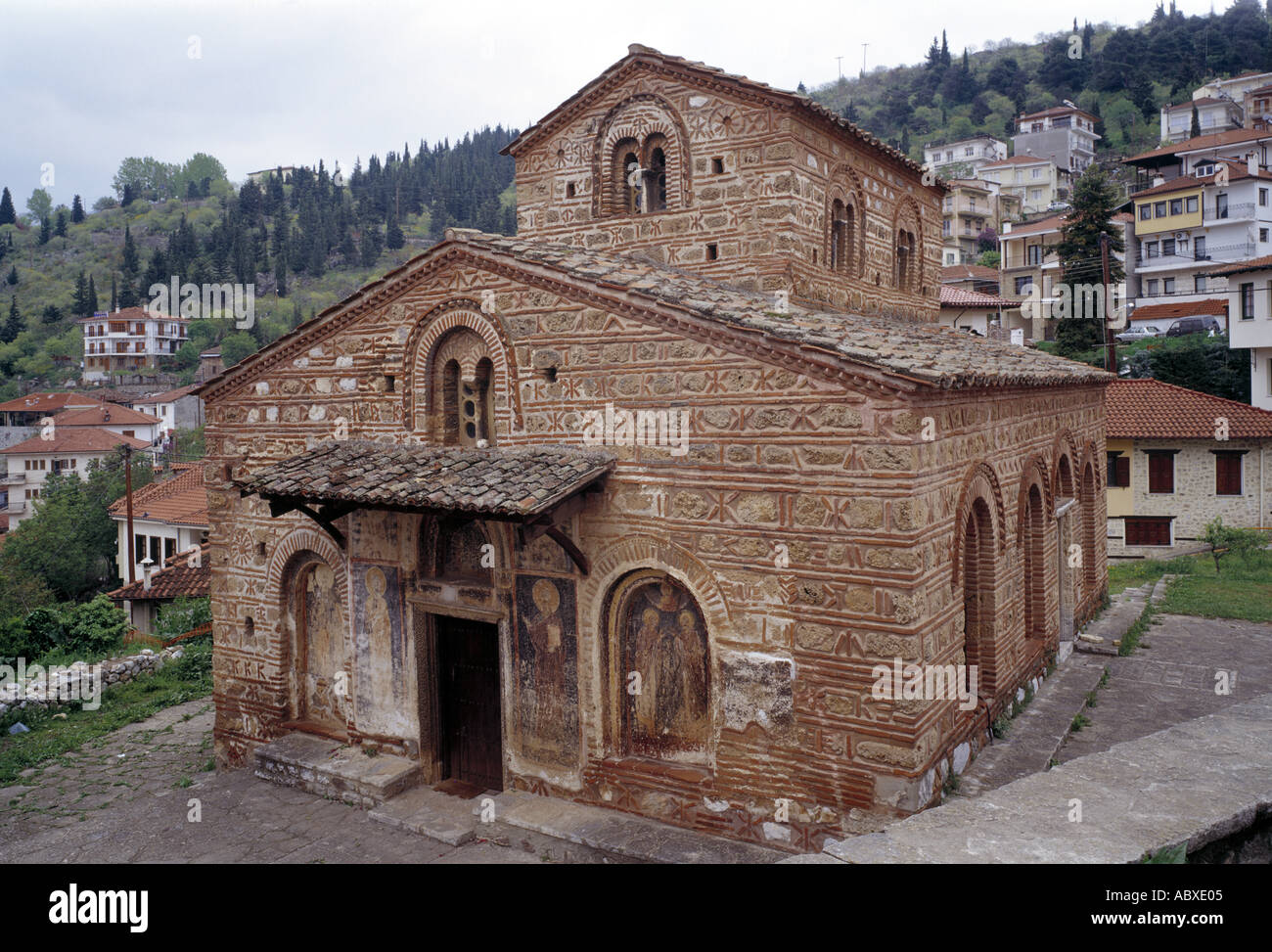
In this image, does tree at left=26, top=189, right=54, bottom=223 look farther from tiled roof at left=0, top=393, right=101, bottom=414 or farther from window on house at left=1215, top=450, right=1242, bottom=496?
window on house at left=1215, top=450, right=1242, bottom=496

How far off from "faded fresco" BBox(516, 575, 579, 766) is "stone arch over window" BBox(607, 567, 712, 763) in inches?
18.3

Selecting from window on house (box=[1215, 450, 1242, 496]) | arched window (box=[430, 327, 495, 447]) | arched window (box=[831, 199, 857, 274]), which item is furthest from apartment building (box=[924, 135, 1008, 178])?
arched window (box=[430, 327, 495, 447])

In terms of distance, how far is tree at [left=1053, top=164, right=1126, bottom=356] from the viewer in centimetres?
3659

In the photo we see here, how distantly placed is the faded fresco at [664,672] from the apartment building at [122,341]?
88454 mm

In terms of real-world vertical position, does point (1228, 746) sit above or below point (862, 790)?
above

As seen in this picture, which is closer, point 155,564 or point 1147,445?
point 1147,445

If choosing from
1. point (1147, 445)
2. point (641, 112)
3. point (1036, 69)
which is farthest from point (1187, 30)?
point (641, 112)

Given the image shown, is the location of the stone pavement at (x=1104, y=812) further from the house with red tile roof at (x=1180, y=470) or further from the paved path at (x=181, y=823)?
the house with red tile roof at (x=1180, y=470)

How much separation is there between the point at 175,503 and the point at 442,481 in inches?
1169

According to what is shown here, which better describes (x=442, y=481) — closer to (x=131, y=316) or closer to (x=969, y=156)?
(x=969, y=156)

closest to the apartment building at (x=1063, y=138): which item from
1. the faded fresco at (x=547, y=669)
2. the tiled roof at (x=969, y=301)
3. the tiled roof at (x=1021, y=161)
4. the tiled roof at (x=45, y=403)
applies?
the tiled roof at (x=1021, y=161)

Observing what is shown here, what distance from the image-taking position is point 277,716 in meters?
A: 10.7
